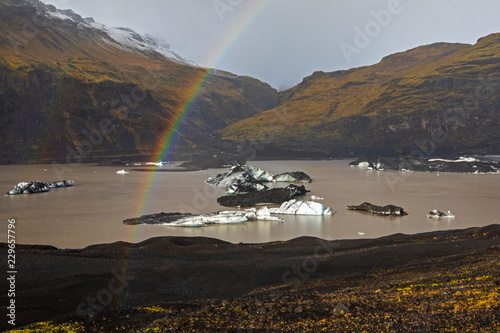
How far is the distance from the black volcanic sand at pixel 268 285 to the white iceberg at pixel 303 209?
7.70 meters

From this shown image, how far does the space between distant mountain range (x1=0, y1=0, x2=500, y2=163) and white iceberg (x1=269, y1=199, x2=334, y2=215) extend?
185ft

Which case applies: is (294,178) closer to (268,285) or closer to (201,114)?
(268,285)

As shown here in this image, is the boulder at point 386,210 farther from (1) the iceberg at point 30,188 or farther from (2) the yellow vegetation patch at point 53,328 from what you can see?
(1) the iceberg at point 30,188

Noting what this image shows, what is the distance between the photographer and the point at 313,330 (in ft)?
20.5

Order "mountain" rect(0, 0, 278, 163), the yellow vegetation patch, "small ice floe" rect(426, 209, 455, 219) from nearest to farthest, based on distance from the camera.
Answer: the yellow vegetation patch
"small ice floe" rect(426, 209, 455, 219)
"mountain" rect(0, 0, 278, 163)

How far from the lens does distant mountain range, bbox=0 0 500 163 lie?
76250 mm

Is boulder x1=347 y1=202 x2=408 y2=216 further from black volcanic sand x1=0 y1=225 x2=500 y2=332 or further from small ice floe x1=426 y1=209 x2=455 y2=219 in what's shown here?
black volcanic sand x1=0 y1=225 x2=500 y2=332

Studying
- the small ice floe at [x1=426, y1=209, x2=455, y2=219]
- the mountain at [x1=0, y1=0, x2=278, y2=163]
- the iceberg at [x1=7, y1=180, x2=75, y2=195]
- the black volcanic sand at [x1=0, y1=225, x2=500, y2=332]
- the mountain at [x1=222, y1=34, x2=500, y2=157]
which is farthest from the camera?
the mountain at [x1=222, y1=34, x2=500, y2=157]

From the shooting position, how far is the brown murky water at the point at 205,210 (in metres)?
19.0

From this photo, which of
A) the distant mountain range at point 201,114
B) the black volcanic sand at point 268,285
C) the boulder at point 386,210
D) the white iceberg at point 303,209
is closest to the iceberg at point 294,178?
the boulder at point 386,210

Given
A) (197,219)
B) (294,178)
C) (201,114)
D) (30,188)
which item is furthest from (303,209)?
(201,114)

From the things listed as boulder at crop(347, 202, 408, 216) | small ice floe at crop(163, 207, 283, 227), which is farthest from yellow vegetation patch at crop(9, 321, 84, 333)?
boulder at crop(347, 202, 408, 216)

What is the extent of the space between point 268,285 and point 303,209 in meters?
14.0

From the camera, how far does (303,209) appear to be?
79.2 ft
